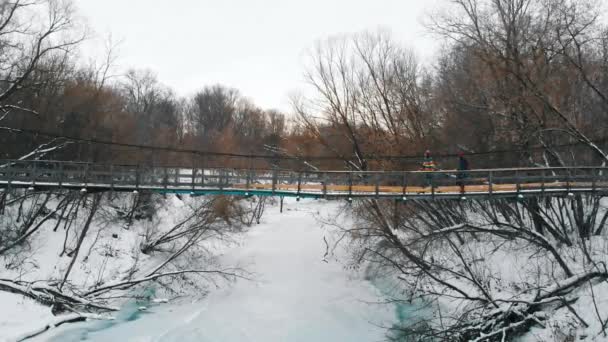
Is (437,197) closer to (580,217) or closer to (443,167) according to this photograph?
(580,217)

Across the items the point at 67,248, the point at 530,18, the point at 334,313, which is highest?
the point at 530,18

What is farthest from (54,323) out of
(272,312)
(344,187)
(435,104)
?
(435,104)

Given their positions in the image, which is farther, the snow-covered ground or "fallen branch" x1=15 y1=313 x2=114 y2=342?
the snow-covered ground

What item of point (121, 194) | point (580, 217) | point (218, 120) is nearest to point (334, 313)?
point (580, 217)

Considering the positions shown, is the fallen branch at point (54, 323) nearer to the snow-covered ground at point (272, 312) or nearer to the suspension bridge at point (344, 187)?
the snow-covered ground at point (272, 312)

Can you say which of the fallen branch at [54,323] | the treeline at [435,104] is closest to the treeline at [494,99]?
the treeline at [435,104]

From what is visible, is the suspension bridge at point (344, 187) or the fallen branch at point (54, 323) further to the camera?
the suspension bridge at point (344, 187)

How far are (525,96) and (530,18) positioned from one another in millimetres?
3035

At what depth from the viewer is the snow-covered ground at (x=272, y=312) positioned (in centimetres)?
1249

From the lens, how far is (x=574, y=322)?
10.1 meters

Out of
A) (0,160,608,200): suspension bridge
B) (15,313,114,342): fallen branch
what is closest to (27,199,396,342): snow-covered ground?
(15,313,114,342): fallen branch

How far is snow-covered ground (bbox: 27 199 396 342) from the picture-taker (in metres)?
12.5

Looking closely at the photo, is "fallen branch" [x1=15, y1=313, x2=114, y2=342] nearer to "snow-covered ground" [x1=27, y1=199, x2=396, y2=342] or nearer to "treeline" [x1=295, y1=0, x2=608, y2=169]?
"snow-covered ground" [x1=27, y1=199, x2=396, y2=342]

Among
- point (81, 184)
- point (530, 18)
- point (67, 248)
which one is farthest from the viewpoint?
point (67, 248)
